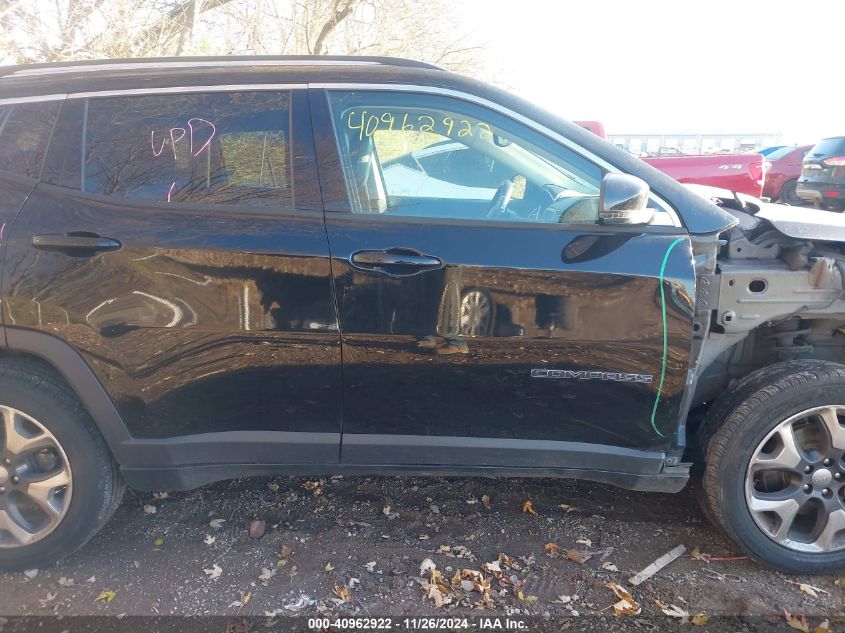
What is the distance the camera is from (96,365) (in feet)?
7.86

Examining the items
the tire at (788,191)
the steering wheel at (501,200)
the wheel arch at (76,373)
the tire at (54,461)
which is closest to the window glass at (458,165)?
the steering wheel at (501,200)

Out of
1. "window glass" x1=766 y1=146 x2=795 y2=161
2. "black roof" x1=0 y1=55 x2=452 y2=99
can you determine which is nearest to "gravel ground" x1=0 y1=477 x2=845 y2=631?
"black roof" x1=0 y1=55 x2=452 y2=99

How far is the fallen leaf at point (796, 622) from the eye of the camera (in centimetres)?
229

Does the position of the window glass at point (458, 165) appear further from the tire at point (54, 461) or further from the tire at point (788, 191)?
the tire at point (788, 191)

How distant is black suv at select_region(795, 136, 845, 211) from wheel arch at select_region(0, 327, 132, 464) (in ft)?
36.3

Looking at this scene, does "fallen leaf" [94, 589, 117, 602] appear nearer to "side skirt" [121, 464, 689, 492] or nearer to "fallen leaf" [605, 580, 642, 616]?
"side skirt" [121, 464, 689, 492]

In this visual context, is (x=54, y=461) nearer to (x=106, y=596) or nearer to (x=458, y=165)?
(x=106, y=596)

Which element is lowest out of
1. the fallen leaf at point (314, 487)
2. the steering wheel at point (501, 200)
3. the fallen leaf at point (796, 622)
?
the fallen leaf at point (796, 622)

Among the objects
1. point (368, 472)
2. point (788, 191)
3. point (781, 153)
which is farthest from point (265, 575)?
point (781, 153)

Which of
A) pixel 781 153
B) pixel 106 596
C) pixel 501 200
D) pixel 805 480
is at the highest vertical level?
pixel 781 153

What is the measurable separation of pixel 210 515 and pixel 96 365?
1014 mm

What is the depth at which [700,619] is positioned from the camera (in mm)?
2338

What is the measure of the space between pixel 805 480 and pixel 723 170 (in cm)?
719

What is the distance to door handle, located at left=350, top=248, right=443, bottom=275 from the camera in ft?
7.48
